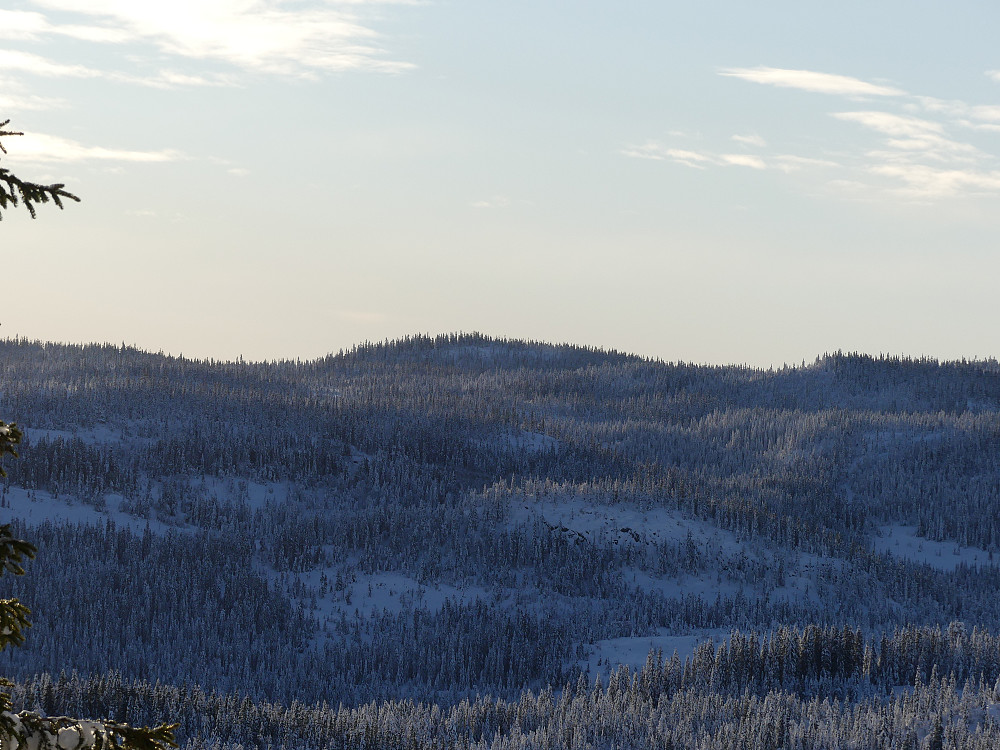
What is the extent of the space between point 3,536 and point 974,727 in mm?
159612

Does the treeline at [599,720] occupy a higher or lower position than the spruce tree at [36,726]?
lower

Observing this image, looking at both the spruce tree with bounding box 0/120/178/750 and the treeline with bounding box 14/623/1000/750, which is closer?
the spruce tree with bounding box 0/120/178/750

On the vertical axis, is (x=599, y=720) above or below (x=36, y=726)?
below

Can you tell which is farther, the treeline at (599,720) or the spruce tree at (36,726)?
the treeline at (599,720)

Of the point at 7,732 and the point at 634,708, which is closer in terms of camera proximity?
the point at 7,732

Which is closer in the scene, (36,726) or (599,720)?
(36,726)

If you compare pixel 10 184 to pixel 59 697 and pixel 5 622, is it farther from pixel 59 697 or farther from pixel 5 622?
pixel 59 697

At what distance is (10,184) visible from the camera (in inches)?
803

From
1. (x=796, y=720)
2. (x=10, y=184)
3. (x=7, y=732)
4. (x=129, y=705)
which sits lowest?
(x=129, y=705)

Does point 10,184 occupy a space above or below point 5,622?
above

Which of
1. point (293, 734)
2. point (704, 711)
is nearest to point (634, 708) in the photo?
point (704, 711)

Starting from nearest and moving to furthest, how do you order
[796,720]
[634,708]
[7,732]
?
1. [7,732]
2. [796,720]
3. [634,708]

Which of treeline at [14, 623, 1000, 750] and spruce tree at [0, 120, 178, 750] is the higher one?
spruce tree at [0, 120, 178, 750]

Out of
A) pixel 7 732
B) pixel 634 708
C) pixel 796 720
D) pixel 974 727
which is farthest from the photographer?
pixel 634 708
